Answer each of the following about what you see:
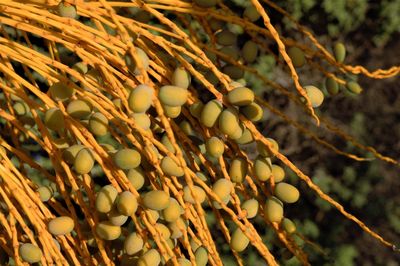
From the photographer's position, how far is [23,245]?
0.89 metres

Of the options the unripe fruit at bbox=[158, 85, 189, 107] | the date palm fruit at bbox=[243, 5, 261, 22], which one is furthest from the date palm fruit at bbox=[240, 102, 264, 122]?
the date palm fruit at bbox=[243, 5, 261, 22]

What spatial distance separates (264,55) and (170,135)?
62.1 inches

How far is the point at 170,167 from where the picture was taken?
2.74 feet

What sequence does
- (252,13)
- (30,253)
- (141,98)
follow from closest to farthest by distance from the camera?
(141,98) < (30,253) < (252,13)

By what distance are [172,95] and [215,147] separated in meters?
0.11

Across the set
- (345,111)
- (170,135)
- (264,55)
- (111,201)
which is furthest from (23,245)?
(345,111)

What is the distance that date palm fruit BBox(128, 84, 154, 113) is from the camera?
78 centimetres

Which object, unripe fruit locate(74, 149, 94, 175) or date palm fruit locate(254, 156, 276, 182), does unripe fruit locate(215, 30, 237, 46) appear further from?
unripe fruit locate(74, 149, 94, 175)

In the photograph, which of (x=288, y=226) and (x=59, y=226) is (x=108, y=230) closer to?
(x=59, y=226)

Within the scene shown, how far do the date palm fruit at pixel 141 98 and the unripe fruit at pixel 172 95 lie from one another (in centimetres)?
4

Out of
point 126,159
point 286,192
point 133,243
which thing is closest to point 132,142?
point 126,159

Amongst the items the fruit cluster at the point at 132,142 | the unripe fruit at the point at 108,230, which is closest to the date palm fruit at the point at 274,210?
the fruit cluster at the point at 132,142

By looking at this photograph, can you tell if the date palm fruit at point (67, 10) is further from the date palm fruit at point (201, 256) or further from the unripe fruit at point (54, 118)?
the date palm fruit at point (201, 256)

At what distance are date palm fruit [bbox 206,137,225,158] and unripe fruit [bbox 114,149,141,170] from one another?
0.12 meters
